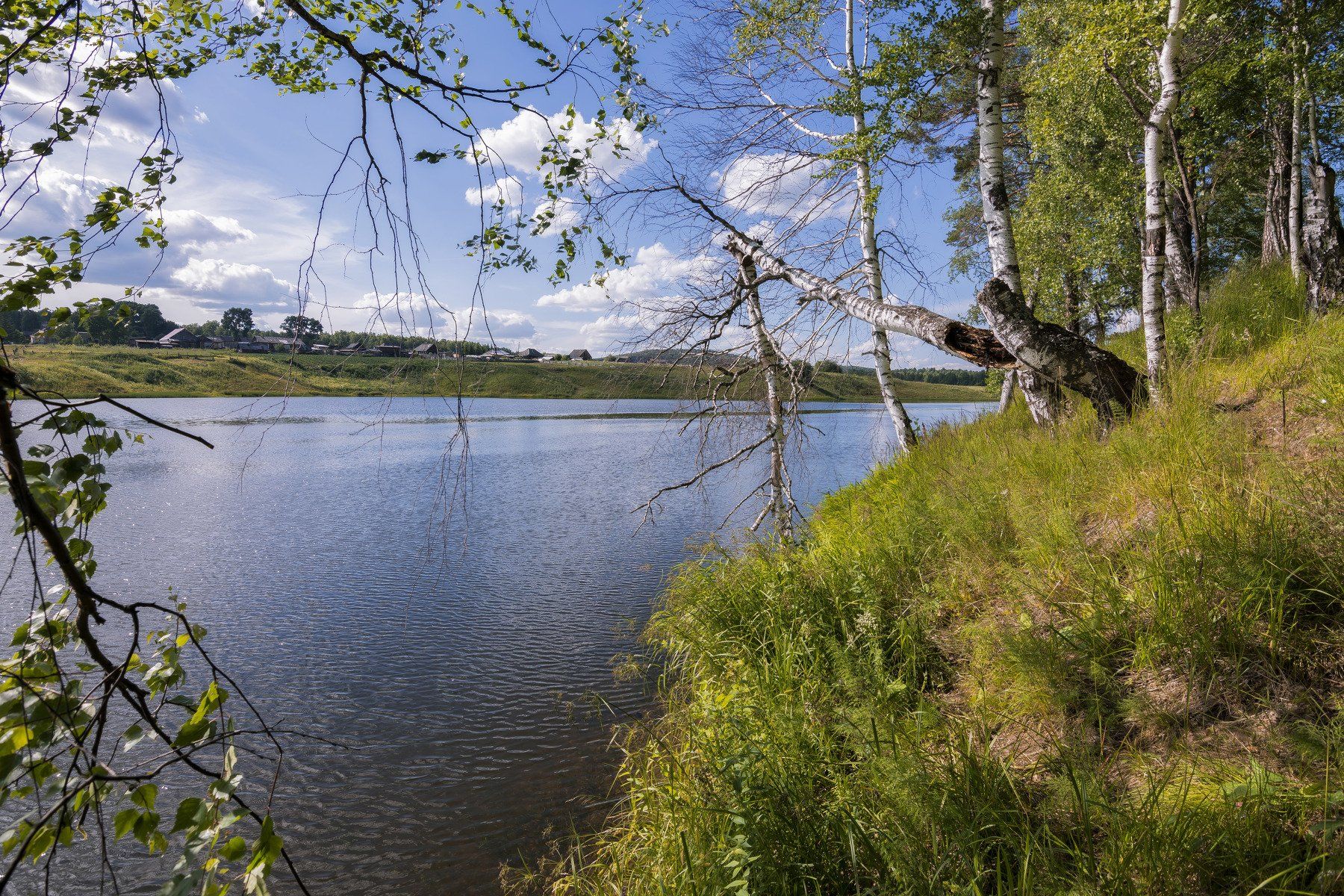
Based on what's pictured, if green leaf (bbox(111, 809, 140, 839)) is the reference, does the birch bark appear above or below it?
above

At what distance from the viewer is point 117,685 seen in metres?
1.38

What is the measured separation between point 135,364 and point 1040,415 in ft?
314

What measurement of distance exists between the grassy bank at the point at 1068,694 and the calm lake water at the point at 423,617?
4.63 ft

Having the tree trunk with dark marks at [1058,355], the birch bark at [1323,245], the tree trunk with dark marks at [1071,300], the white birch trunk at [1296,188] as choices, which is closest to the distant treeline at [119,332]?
the tree trunk with dark marks at [1058,355]

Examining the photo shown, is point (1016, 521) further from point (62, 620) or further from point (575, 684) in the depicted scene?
point (575, 684)

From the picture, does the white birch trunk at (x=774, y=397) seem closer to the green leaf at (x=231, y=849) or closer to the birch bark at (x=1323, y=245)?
the birch bark at (x=1323, y=245)

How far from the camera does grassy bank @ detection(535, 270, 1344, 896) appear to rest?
2.54m

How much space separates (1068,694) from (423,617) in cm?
1006

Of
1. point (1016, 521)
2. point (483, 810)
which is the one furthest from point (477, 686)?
point (1016, 521)

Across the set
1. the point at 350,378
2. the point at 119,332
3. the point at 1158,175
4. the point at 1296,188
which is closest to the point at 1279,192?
the point at 1296,188

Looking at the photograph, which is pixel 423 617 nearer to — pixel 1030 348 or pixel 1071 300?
pixel 1030 348

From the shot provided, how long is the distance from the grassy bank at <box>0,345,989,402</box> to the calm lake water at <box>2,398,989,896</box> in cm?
19

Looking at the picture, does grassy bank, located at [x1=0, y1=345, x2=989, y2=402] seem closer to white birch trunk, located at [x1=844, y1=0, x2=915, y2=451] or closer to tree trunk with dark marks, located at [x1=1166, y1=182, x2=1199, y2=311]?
white birch trunk, located at [x1=844, y1=0, x2=915, y2=451]

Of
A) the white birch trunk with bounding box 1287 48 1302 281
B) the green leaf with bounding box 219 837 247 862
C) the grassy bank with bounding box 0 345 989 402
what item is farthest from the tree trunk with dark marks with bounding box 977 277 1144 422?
the green leaf with bounding box 219 837 247 862
